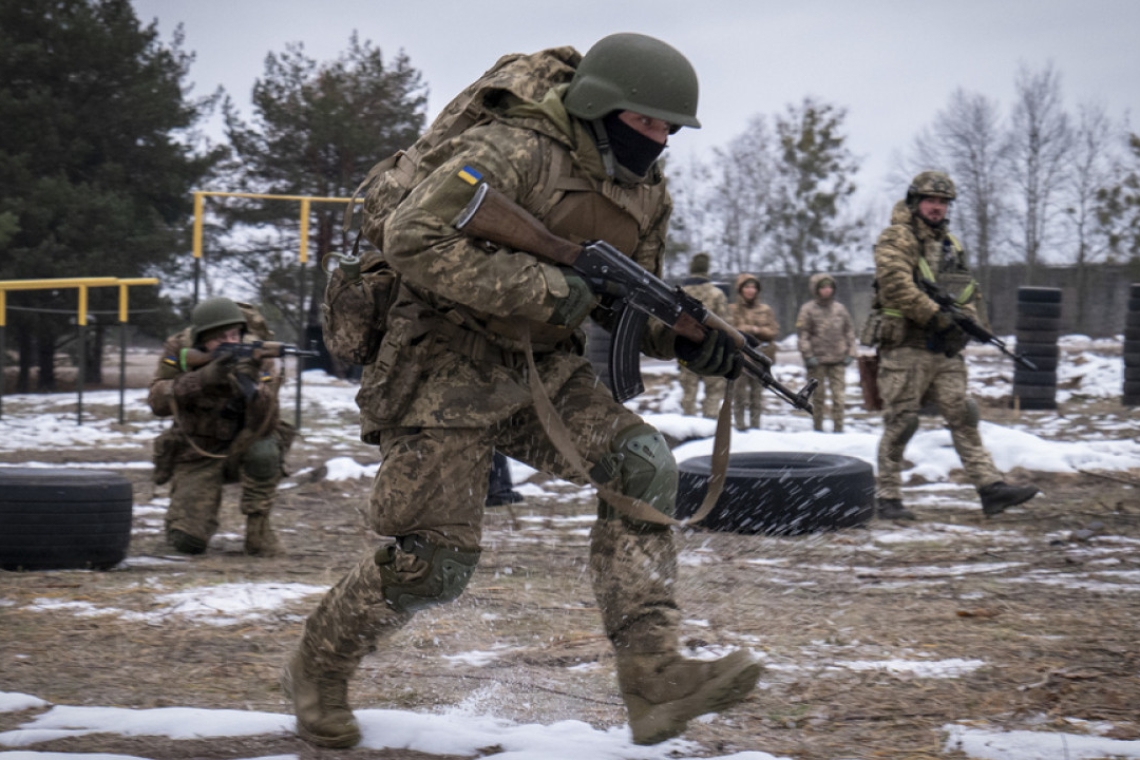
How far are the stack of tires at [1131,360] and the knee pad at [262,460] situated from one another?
1217 cm

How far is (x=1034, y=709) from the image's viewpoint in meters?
3.39

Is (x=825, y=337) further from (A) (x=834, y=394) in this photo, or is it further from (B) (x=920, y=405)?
(B) (x=920, y=405)

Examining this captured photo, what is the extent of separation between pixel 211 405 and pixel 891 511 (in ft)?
13.3

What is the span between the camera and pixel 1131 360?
15445 mm

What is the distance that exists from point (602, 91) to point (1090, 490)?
6.51m

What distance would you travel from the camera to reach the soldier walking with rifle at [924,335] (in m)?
7.36

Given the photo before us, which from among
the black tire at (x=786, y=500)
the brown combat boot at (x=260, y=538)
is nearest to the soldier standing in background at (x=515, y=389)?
the brown combat boot at (x=260, y=538)

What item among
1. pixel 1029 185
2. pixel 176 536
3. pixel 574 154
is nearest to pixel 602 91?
pixel 574 154

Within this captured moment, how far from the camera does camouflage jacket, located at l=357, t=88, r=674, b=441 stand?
301 cm

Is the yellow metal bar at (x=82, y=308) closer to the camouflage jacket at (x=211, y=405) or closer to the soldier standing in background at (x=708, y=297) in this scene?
the soldier standing in background at (x=708, y=297)

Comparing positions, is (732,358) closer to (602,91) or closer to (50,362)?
(602,91)

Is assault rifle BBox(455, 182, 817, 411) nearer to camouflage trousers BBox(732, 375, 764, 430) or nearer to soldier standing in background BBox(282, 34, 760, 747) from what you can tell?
soldier standing in background BBox(282, 34, 760, 747)

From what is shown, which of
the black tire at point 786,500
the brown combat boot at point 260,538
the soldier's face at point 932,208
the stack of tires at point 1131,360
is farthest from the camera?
the stack of tires at point 1131,360

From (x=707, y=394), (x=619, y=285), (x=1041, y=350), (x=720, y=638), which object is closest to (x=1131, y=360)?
(x=1041, y=350)
